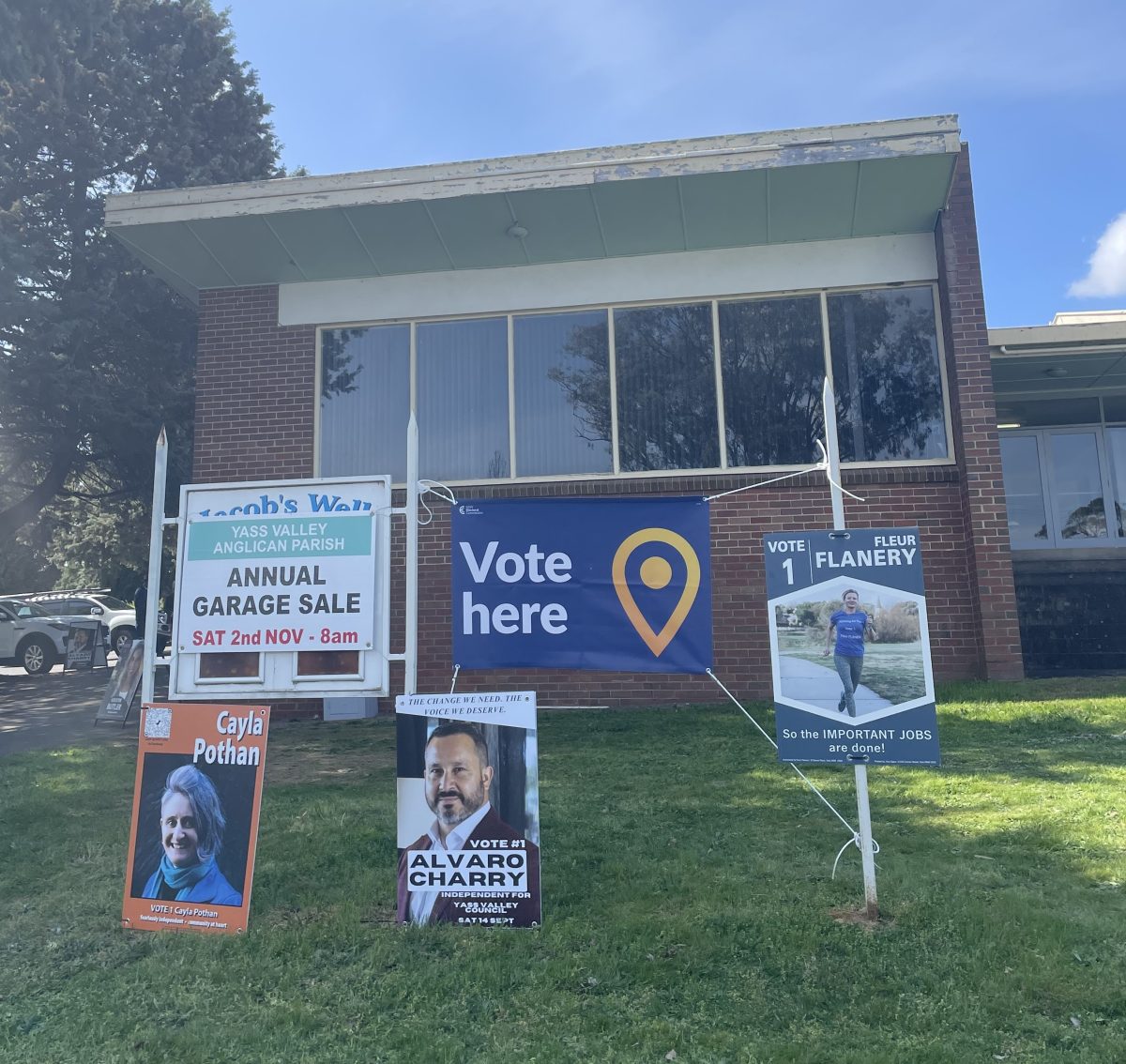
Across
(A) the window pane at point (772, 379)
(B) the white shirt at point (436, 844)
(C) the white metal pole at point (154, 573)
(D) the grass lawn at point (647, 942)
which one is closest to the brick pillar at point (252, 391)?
(A) the window pane at point (772, 379)

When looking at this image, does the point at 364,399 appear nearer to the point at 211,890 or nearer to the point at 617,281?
the point at 617,281

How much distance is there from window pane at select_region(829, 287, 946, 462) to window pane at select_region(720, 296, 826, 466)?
256 millimetres

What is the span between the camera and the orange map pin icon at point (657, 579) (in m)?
4.88

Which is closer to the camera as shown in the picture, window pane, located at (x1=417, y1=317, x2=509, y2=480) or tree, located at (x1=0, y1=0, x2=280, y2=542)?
window pane, located at (x1=417, y1=317, x2=509, y2=480)

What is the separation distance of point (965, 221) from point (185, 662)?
865 cm

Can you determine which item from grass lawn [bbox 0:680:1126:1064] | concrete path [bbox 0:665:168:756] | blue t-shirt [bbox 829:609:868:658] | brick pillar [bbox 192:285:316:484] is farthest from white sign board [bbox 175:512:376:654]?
brick pillar [bbox 192:285:316:484]

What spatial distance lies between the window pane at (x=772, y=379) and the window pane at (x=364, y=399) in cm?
356

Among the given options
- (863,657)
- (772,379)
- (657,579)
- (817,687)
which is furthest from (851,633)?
(772,379)

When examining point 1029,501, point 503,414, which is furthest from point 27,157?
point 1029,501

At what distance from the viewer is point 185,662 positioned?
16.8 feet

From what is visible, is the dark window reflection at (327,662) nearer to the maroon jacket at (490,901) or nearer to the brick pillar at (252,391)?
the maroon jacket at (490,901)

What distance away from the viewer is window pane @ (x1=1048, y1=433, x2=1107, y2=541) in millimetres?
13961

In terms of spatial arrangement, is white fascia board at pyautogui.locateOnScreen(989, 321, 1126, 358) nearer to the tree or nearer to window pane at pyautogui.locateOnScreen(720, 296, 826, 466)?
window pane at pyautogui.locateOnScreen(720, 296, 826, 466)

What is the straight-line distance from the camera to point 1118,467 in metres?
14.1
